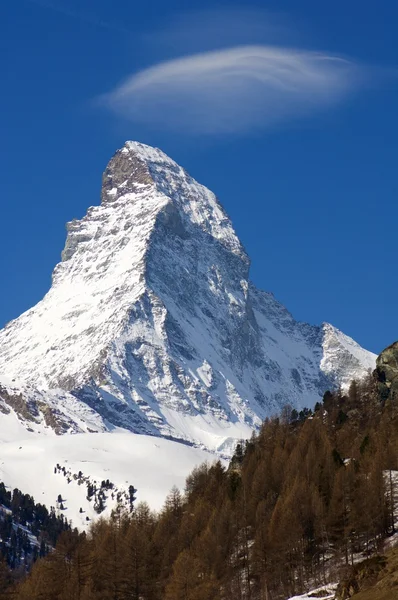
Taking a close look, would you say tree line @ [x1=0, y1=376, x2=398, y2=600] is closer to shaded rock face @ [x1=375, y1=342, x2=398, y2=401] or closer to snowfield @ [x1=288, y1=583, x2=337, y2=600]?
snowfield @ [x1=288, y1=583, x2=337, y2=600]

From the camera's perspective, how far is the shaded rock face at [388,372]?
557ft

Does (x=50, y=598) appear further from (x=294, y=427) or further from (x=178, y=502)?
(x=294, y=427)

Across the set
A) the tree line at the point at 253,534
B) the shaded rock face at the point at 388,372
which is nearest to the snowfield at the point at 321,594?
the tree line at the point at 253,534

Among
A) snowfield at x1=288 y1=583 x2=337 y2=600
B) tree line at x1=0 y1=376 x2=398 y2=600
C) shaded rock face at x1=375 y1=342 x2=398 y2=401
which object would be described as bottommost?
snowfield at x1=288 y1=583 x2=337 y2=600

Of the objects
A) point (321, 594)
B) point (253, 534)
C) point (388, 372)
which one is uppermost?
point (388, 372)

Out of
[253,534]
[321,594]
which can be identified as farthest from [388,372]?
[321,594]

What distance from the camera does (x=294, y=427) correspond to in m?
178

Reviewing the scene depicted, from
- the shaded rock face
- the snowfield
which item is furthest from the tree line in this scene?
the shaded rock face

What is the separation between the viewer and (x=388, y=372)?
561 feet

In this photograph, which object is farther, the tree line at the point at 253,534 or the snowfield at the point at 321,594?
the tree line at the point at 253,534

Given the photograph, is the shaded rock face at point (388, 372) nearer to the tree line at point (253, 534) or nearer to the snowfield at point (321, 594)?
the tree line at point (253, 534)

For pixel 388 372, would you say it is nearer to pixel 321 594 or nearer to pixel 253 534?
pixel 253 534

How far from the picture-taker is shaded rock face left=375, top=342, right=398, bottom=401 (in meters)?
170

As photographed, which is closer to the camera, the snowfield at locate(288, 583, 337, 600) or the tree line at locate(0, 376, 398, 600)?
the snowfield at locate(288, 583, 337, 600)
